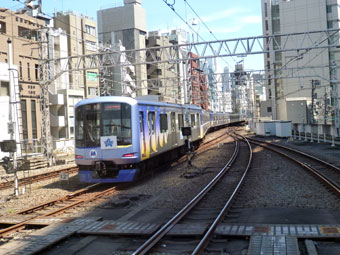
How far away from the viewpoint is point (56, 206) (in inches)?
357

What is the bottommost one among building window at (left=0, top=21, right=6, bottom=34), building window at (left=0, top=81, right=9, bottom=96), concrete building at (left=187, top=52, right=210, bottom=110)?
building window at (left=0, top=81, right=9, bottom=96)

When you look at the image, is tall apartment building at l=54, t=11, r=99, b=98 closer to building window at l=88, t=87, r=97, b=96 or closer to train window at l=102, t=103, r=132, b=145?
building window at l=88, t=87, r=97, b=96

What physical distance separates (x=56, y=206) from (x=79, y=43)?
3852cm

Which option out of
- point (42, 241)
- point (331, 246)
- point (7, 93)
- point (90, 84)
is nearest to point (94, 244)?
point (42, 241)

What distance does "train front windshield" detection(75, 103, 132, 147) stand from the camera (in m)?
11.5

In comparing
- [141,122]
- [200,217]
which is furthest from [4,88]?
[200,217]

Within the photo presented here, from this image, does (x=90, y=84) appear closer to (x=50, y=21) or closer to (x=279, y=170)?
(x=50, y=21)

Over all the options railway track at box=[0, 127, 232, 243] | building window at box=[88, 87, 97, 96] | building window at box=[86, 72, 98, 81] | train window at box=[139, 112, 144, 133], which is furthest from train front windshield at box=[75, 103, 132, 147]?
building window at box=[88, 87, 97, 96]

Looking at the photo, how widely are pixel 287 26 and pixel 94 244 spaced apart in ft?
199

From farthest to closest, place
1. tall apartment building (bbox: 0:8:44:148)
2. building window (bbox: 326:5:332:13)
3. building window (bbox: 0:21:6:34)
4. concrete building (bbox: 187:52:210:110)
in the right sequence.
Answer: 1. building window (bbox: 326:5:332:13)
2. building window (bbox: 0:21:6:34)
3. tall apartment building (bbox: 0:8:44:148)
4. concrete building (bbox: 187:52:210:110)

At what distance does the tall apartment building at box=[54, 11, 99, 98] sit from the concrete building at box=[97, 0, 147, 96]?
954 cm

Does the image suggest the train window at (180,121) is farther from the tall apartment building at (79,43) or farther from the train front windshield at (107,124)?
the tall apartment building at (79,43)

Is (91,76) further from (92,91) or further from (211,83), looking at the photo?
(211,83)

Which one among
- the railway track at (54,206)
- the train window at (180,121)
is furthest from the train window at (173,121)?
the railway track at (54,206)
